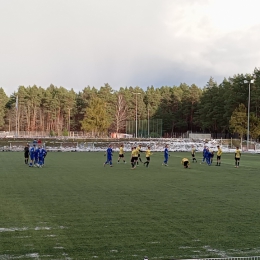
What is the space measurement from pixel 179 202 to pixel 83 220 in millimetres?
4122

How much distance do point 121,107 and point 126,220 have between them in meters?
93.4

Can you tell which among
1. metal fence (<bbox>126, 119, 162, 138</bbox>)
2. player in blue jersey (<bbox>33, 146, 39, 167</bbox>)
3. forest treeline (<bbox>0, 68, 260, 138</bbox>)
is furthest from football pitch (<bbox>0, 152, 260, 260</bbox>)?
metal fence (<bbox>126, 119, 162, 138</bbox>)

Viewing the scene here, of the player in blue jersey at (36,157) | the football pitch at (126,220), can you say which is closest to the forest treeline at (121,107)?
the player in blue jersey at (36,157)

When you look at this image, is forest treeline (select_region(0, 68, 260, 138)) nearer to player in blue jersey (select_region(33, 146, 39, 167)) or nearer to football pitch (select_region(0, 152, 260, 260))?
player in blue jersey (select_region(33, 146, 39, 167))

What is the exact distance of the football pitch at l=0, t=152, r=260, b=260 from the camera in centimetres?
767

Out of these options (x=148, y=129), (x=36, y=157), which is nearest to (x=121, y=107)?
(x=148, y=129)

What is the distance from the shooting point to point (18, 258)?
705cm

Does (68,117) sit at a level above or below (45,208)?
above

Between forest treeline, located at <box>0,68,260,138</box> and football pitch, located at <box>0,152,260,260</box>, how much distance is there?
198 ft

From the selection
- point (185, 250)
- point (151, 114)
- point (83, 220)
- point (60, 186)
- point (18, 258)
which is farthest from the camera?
point (151, 114)

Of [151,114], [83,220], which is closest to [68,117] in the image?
[151,114]

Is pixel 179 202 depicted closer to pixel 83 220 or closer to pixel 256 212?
pixel 256 212

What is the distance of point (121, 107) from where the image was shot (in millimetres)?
103312

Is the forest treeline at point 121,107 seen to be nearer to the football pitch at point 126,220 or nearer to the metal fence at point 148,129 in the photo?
the metal fence at point 148,129
